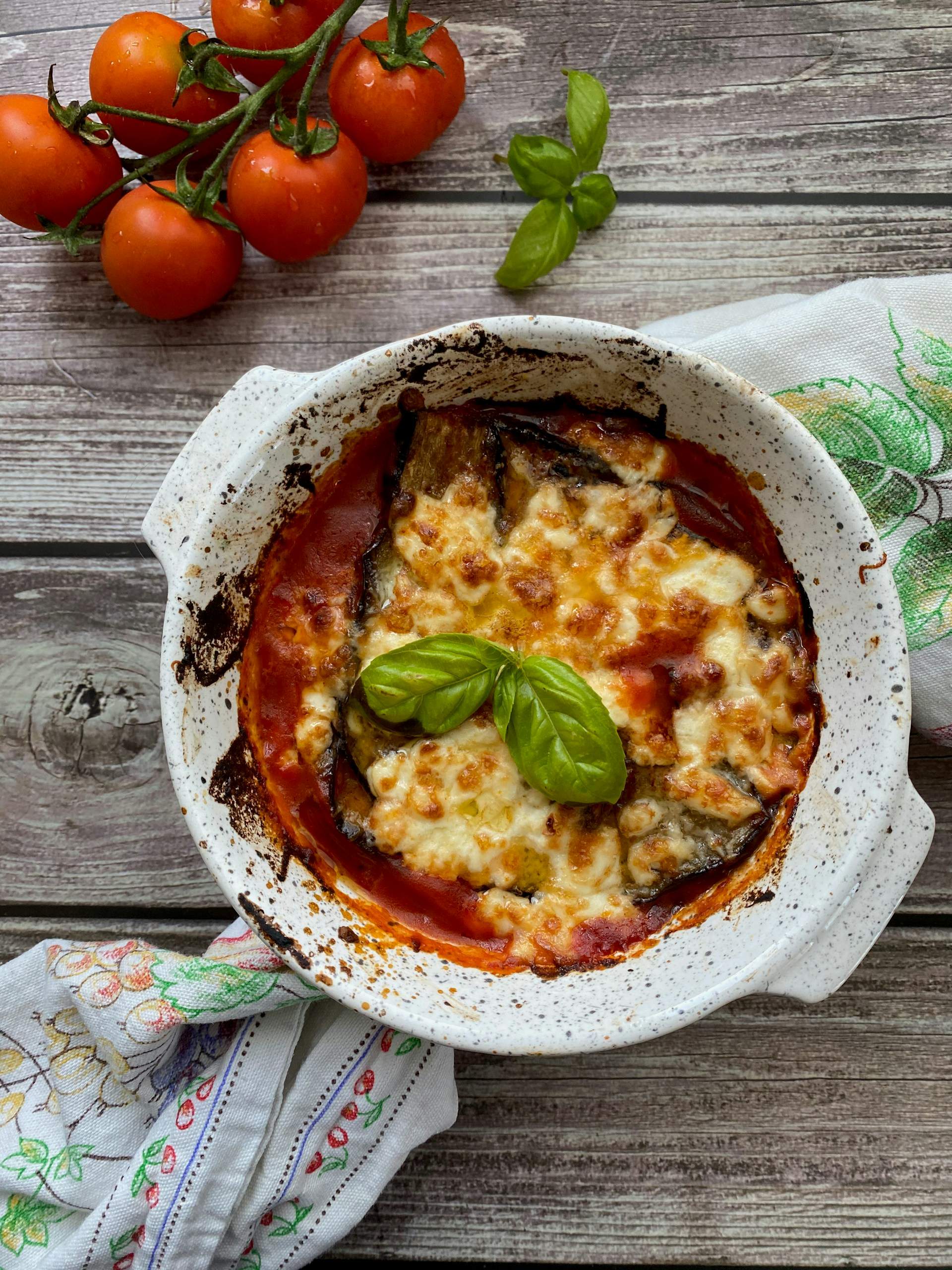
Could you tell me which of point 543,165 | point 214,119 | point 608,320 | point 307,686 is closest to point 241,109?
point 214,119

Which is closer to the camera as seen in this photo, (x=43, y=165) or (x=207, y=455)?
(x=207, y=455)

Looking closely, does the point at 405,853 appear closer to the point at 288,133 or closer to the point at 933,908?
the point at 933,908

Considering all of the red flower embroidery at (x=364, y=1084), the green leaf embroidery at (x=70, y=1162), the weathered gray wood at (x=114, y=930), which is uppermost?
the weathered gray wood at (x=114, y=930)

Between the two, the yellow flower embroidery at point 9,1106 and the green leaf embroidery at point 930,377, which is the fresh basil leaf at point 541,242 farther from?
the yellow flower embroidery at point 9,1106

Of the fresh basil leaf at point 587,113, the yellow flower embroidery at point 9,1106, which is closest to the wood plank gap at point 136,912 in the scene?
the yellow flower embroidery at point 9,1106

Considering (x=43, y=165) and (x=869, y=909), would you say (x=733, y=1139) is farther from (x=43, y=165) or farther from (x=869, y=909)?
(x=43, y=165)

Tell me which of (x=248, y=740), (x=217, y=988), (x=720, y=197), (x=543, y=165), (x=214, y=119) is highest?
(x=214, y=119)
